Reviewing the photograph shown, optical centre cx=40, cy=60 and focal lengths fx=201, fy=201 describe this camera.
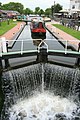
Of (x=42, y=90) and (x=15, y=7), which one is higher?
(x=15, y=7)

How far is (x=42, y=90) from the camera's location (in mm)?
12234

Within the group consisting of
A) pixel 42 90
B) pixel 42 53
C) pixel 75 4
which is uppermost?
pixel 75 4

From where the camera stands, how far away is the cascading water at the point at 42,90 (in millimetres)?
10953

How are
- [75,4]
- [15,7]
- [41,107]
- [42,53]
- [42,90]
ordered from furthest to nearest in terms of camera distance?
[15,7] < [75,4] < [42,90] < [42,53] < [41,107]

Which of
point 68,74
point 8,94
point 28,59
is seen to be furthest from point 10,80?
point 68,74

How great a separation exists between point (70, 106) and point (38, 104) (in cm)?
180

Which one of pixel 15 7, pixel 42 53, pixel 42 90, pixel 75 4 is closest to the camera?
pixel 42 53

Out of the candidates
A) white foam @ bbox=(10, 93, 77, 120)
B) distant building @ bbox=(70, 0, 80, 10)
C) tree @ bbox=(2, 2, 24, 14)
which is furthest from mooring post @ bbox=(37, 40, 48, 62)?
tree @ bbox=(2, 2, 24, 14)

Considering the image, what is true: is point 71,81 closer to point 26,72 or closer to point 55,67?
point 55,67

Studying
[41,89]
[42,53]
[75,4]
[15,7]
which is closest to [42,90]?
[41,89]

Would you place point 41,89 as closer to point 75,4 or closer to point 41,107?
point 41,107

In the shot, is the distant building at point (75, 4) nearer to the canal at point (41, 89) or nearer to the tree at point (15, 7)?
the tree at point (15, 7)

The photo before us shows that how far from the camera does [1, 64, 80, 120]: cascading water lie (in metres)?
11.0

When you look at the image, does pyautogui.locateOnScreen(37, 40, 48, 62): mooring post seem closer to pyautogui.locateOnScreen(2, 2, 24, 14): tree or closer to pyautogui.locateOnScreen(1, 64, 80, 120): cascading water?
pyautogui.locateOnScreen(1, 64, 80, 120): cascading water
